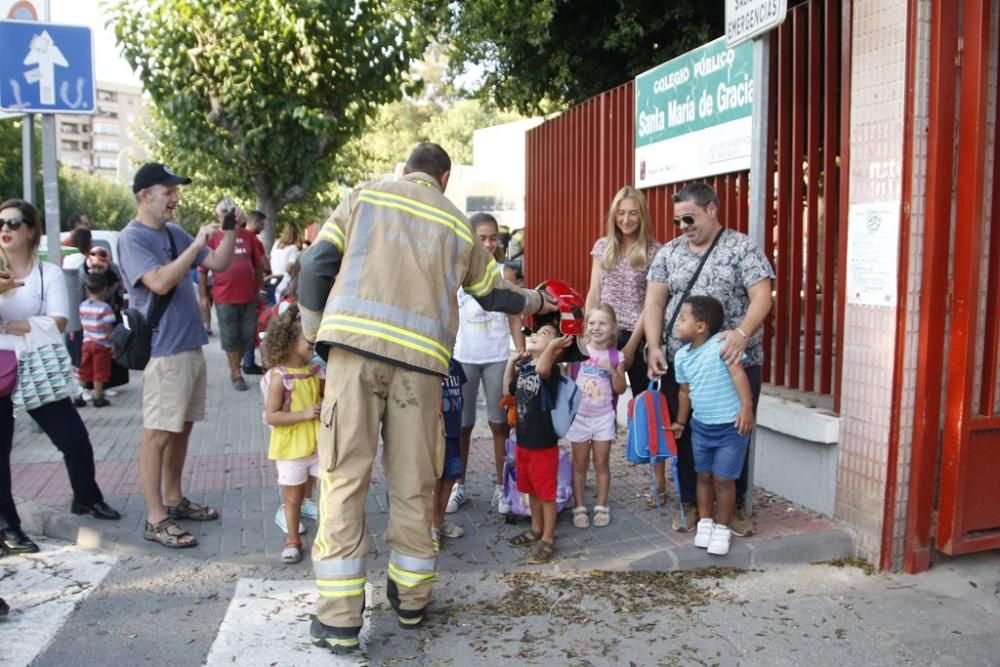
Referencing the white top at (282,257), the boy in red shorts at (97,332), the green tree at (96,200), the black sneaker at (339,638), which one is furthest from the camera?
the green tree at (96,200)

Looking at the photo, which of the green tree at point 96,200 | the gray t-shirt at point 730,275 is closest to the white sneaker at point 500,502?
the gray t-shirt at point 730,275

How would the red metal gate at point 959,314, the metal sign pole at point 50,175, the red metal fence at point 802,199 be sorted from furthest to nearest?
the metal sign pole at point 50,175 → the red metal fence at point 802,199 → the red metal gate at point 959,314

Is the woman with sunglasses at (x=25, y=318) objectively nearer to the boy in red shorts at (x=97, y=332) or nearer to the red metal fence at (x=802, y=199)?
the boy in red shorts at (x=97, y=332)

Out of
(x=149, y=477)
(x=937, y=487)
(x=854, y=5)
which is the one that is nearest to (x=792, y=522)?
(x=937, y=487)

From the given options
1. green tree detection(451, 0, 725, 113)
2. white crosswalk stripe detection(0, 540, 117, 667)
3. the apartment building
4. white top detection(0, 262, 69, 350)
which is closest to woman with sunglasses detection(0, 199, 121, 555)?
white top detection(0, 262, 69, 350)

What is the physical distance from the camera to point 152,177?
492cm

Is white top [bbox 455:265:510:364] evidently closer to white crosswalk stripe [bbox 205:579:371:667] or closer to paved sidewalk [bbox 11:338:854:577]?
paved sidewalk [bbox 11:338:854:577]

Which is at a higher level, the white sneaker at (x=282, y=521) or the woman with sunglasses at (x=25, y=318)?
the woman with sunglasses at (x=25, y=318)

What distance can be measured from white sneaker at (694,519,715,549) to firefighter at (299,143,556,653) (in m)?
1.51

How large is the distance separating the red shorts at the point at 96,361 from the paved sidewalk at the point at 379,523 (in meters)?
1.65

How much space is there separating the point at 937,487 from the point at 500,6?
676 centimetres

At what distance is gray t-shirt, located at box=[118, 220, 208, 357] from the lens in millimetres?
4840

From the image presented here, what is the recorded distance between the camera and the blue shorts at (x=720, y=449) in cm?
466

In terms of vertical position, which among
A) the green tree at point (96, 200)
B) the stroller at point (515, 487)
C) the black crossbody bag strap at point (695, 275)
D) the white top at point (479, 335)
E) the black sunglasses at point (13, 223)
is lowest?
the stroller at point (515, 487)
